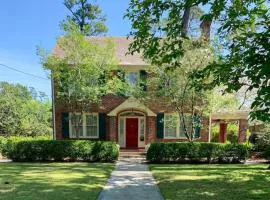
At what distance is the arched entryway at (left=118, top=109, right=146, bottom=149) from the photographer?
25.4 meters

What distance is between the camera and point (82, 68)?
20.7 metres

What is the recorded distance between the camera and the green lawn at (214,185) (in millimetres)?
9906

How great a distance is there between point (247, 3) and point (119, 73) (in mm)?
12908

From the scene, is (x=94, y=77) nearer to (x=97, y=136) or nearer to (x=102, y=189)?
(x=97, y=136)

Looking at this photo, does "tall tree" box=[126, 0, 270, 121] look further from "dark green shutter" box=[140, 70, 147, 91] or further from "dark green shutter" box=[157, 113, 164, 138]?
"dark green shutter" box=[157, 113, 164, 138]

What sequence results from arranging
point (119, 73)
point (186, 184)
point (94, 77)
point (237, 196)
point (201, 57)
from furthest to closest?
point (119, 73), point (94, 77), point (201, 57), point (186, 184), point (237, 196)

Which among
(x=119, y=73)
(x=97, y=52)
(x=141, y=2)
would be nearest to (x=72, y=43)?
(x=97, y=52)

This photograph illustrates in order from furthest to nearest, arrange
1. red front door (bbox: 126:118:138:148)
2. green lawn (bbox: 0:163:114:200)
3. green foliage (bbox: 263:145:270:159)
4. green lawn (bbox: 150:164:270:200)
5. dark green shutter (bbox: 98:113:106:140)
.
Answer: red front door (bbox: 126:118:138:148)
dark green shutter (bbox: 98:113:106:140)
green foliage (bbox: 263:145:270:159)
green lawn (bbox: 150:164:270:200)
green lawn (bbox: 0:163:114:200)

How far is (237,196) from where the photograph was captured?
9805mm

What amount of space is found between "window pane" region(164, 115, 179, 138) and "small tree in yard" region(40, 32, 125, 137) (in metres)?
4.10

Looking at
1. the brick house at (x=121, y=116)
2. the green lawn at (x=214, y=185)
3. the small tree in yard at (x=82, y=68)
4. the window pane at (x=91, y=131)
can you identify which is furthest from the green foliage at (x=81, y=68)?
the green lawn at (x=214, y=185)

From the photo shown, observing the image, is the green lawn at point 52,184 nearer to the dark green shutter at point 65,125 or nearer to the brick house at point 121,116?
the brick house at point 121,116

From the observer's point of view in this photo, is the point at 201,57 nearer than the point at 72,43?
Yes

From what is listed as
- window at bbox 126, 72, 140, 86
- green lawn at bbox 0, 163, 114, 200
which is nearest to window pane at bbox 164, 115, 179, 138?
window at bbox 126, 72, 140, 86
